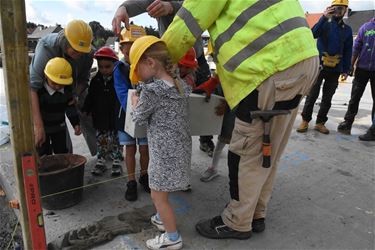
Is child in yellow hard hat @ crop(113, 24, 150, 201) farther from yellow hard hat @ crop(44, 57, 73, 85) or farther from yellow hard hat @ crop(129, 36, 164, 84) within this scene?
yellow hard hat @ crop(129, 36, 164, 84)

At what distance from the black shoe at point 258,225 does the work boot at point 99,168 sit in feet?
5.28

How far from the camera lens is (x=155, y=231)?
7.70 feet

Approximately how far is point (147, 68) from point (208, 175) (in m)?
1.50

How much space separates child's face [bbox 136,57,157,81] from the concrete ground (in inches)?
42.8

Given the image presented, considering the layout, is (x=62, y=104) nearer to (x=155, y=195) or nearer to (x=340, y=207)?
(x=155, y=195)

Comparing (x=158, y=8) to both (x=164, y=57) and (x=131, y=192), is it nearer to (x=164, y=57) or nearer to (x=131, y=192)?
(x=164, y=57)

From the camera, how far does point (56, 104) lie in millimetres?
2916

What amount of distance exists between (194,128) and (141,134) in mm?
391

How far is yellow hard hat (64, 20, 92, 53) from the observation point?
8.85 ft

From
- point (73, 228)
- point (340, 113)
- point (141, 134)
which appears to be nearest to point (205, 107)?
point (141, 134)

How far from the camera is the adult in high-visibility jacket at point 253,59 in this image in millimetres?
1857

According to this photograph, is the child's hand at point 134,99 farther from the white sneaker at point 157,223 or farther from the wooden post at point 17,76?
the white sneaker at point 157,223

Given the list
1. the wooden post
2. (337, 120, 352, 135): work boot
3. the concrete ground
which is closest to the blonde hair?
the wooden post

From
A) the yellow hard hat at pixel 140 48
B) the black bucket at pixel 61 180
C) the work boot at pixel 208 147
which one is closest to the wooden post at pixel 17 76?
the yellow hard hat at pixel 140 48
